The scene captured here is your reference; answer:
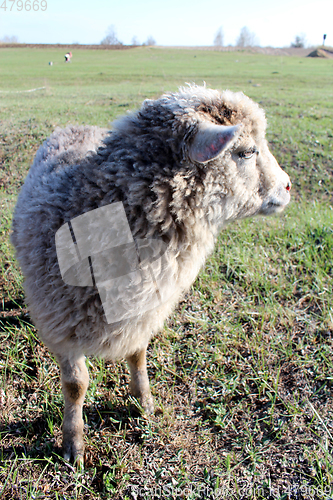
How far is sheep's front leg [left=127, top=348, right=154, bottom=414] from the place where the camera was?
8.04ft

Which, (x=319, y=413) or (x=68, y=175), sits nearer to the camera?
(x=68, y=175)

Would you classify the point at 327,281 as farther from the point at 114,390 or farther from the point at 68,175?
the point at 68,175

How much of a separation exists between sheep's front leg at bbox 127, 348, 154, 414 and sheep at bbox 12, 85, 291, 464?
0.46 m

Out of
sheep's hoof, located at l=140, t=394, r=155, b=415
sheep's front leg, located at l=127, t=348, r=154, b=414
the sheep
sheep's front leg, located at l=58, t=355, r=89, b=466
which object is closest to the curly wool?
the sheep

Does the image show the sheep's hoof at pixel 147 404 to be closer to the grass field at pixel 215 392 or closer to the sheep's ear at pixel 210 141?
the grass field at pixel 215 392

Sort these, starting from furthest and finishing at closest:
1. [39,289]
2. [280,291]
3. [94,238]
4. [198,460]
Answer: [280,291] < [198,460] < [39,289] < [94,238]

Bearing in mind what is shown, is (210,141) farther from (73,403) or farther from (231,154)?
(73,403)

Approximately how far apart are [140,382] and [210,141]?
1.84m

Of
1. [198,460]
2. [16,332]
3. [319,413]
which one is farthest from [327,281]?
[16,332]

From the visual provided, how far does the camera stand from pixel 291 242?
13.4 feet

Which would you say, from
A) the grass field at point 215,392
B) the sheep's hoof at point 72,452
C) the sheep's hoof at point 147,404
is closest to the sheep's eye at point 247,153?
the grass field at point 215,392

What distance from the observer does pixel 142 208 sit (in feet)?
5.45

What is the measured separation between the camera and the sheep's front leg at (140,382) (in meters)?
2.45

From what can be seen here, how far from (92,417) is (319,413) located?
1.64 m
